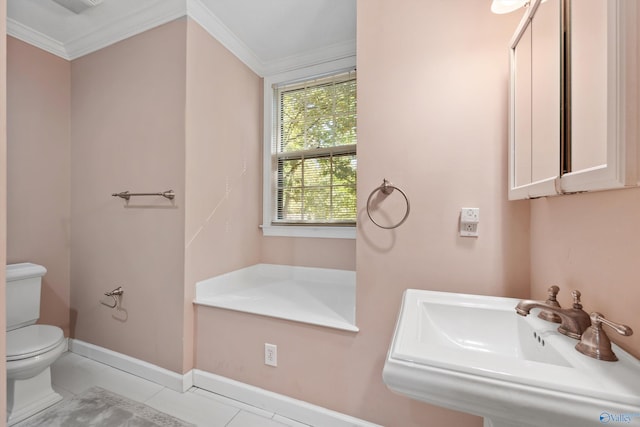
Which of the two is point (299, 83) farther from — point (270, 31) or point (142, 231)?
point (142, 231)

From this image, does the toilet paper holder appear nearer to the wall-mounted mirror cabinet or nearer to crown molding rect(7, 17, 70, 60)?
crown molding rect(7, 17, 70, 60)

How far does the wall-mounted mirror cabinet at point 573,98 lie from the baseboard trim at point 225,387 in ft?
4.68

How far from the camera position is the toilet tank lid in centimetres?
172

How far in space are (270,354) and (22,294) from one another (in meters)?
1.74

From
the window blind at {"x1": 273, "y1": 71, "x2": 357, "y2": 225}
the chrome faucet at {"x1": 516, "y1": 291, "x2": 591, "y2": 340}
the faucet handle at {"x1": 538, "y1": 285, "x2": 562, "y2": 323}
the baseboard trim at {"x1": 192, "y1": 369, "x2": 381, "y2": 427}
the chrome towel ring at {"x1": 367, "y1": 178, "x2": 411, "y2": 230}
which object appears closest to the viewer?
the chrome faucet at {"x1": 516, "y1": 291, "x2": 591, "y2": 340}

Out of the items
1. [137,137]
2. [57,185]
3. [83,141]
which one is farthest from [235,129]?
[57,185]

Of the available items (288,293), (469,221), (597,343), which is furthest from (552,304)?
(288,293)

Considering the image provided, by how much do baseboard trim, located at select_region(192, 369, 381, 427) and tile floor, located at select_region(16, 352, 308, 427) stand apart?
0.09 ft

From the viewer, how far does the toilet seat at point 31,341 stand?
1.45 m

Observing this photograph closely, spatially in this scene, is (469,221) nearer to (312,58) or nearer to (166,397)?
(312,58)

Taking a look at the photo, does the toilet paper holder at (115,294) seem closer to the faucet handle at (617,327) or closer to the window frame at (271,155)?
the window frame at (271,155)

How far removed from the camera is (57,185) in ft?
7.07

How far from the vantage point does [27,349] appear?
148cm

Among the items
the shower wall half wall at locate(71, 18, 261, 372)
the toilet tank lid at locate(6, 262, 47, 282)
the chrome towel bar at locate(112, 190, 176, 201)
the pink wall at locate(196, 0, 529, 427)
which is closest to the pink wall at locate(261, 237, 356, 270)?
the shower wall half wall at locate(71, 18, 261, 372)
